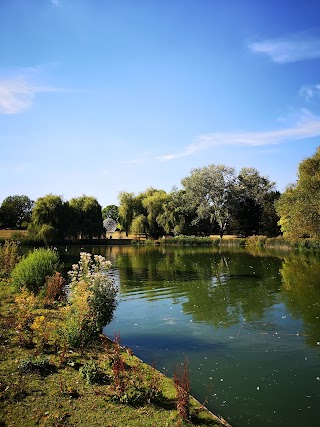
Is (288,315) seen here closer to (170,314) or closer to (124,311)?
(170,314)

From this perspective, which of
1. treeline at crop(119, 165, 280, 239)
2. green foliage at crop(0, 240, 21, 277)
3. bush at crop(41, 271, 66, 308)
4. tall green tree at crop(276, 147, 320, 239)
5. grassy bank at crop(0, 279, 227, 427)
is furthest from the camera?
treeline at crop(119, 165, 280, 239)

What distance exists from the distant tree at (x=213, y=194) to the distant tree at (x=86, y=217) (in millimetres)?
18473

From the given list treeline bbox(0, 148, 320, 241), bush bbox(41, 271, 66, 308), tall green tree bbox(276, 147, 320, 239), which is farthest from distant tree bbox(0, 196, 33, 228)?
bush bbox(41, 271, 66, 308)

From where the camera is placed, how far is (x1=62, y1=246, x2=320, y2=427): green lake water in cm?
771

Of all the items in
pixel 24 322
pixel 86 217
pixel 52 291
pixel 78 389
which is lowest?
pixel 78 389

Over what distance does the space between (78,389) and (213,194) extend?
65138 millimetres

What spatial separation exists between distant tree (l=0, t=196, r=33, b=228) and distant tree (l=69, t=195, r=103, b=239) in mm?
30586

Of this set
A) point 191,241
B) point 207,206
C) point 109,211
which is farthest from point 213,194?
point 109,211

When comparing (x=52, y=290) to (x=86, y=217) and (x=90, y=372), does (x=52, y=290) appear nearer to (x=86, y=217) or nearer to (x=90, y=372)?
(x=90, y=372)

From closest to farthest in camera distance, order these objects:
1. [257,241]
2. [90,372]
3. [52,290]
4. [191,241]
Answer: [90,372] < [52,290] < [257,241] < [191,241]

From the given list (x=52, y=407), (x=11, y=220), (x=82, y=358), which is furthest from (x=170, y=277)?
(x=11, y=220)

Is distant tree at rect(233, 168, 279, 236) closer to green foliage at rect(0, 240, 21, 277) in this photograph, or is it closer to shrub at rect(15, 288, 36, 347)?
green foliage at rect(0, 240, 21, 277)

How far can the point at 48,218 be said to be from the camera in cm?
5919

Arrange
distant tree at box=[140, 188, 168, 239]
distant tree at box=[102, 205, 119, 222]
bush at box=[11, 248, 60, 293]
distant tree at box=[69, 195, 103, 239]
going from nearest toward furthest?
bush at box=[11, 248, 60, 293] → distant tree at box=[69, 195, 103, 239] → distant tree at box=[140, 188, 168, 239] → distant tree at box=[102, 205, 119, 222]
